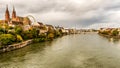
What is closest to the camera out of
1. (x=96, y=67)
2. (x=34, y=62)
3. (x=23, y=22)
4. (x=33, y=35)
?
(x=96, y=67)

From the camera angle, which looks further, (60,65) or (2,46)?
(2,46)

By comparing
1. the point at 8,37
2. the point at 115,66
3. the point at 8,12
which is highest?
the point at 8,12

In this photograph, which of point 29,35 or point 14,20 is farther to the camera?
point 14,20

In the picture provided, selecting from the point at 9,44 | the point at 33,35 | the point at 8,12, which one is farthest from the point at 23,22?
the point at 9,44

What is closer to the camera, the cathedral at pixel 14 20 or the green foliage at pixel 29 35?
the green foliage at pixel 29 35

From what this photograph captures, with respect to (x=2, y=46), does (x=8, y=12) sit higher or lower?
higher

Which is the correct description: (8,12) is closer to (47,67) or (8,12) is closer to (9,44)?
(9,44)

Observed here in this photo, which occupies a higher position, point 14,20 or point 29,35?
point 14,20

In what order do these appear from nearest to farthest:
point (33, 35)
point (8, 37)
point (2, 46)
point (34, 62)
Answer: point (34, 62) → point (2, 46) → point (8, 37) → point (33, 35)

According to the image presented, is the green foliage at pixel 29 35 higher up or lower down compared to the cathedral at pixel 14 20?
lower down

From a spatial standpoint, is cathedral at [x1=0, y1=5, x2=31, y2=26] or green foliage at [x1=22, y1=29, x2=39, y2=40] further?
cathedral at [x1=0, y1=5, x2=31, y2=26]

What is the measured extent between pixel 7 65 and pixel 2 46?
13.5 m

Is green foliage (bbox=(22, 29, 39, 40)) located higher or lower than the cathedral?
lower

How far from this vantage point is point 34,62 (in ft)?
99.7
